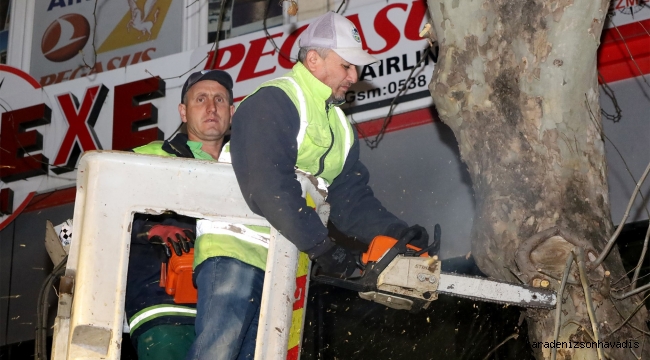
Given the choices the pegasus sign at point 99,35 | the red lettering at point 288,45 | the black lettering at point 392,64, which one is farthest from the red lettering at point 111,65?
the black lettering at point 392,64

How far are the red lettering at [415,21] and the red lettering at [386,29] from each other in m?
0.06

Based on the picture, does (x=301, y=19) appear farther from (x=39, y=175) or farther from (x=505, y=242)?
(x=505, y=242)

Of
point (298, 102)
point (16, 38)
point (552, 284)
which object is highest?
point (16, 38)

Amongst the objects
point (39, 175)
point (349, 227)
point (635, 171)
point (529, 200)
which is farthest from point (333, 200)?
point (39, 175)

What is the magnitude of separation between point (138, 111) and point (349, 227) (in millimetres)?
3444

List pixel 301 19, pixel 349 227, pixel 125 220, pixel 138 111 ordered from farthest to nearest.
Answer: pixel 138 111 → pixel 301 19 → pixel 349 227 → pixel 125 220

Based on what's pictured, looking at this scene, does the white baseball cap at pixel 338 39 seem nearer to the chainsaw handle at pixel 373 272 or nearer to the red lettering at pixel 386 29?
the chainsaw handle at pixel 373 272

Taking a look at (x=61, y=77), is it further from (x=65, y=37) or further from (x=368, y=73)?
(x=368, y=73)

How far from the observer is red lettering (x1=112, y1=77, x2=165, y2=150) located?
5957 millimetres

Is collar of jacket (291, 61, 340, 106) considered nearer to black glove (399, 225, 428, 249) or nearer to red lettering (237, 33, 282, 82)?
black glove (399, 225, 428, 249)

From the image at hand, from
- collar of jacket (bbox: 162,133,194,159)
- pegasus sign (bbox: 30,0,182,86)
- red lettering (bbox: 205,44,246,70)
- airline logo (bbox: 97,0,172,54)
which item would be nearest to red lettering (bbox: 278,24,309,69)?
red lettering (bbox: 205,44,246,70)

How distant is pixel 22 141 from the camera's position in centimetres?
640

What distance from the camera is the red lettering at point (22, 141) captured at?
249 inches

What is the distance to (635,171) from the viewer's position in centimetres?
453
